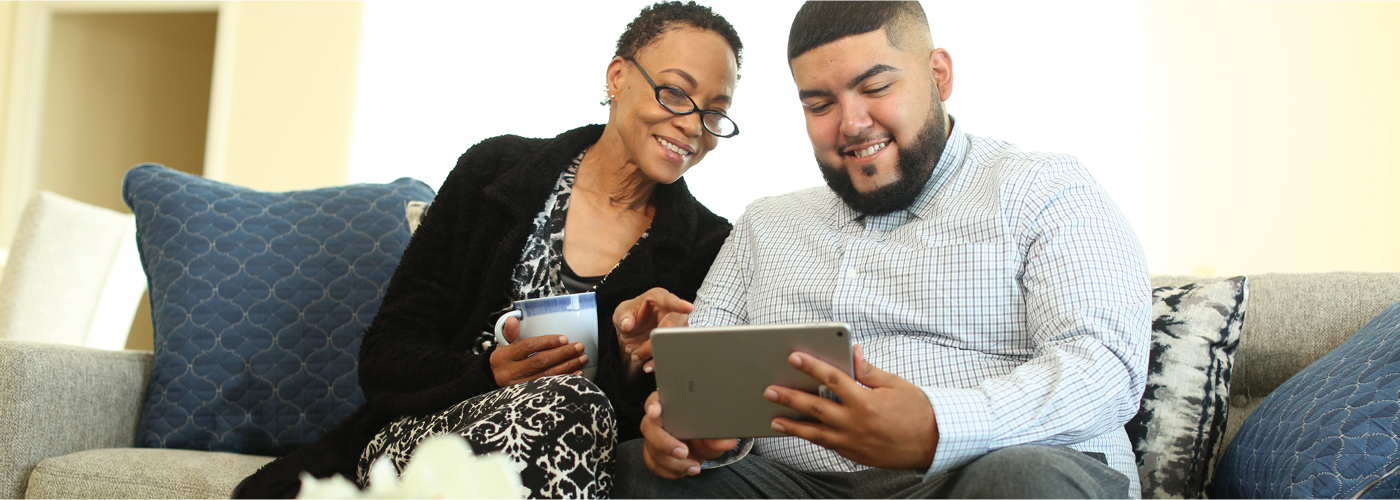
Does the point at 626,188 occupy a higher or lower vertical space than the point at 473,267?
higher

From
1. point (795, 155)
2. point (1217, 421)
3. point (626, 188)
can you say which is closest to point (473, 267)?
point (626, 188)

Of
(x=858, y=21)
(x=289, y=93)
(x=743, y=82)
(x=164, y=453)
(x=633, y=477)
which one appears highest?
(x=743, y=82)

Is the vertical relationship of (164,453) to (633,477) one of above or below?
below

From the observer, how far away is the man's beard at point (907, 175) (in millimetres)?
1313

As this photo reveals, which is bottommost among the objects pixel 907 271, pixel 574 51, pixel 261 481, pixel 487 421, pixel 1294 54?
pixel 261 481

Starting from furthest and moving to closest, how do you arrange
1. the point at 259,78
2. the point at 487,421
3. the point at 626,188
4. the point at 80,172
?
the point at 80,172
the point at 259,78
the point at 626,188
the point at 487,421

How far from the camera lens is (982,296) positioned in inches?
46.5

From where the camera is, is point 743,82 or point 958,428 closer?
point 958,428

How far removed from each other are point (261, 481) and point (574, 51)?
2490 millimetres

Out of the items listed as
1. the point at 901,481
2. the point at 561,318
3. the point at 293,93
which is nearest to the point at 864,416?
the point at 901,481

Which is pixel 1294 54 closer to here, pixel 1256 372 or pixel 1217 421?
pixel 1256 372

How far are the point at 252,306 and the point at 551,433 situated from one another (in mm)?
1038

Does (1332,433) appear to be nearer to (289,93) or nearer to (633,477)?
(633,477)

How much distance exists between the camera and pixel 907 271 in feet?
4.07
